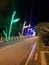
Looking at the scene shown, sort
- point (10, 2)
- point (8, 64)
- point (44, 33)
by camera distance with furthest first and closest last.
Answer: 1. point (10, 2)
2. point (44, 33)
3. point (8, 64)

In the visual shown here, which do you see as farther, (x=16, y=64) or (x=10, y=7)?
(x=10, y=7)

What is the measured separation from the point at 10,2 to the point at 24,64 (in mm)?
61049

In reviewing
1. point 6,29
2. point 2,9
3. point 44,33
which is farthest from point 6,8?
point 44,33

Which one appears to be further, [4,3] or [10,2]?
[10,2]

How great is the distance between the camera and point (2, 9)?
71812mm

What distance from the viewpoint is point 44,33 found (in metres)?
31.5

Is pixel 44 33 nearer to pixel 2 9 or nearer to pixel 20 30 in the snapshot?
pixel 2 9

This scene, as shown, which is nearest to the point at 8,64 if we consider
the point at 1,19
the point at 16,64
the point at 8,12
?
the point at 16,64

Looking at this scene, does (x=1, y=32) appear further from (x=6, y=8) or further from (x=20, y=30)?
(x=20, y=30)

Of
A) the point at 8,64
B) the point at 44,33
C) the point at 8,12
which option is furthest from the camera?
the point at 8,12

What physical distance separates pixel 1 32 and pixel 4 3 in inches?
336

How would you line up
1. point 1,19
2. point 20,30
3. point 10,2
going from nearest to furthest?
point 1,19, point 10,2, point 20,30

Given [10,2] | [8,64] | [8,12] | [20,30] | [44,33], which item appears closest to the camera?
[8,64]

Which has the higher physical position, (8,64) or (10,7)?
(10,7)
